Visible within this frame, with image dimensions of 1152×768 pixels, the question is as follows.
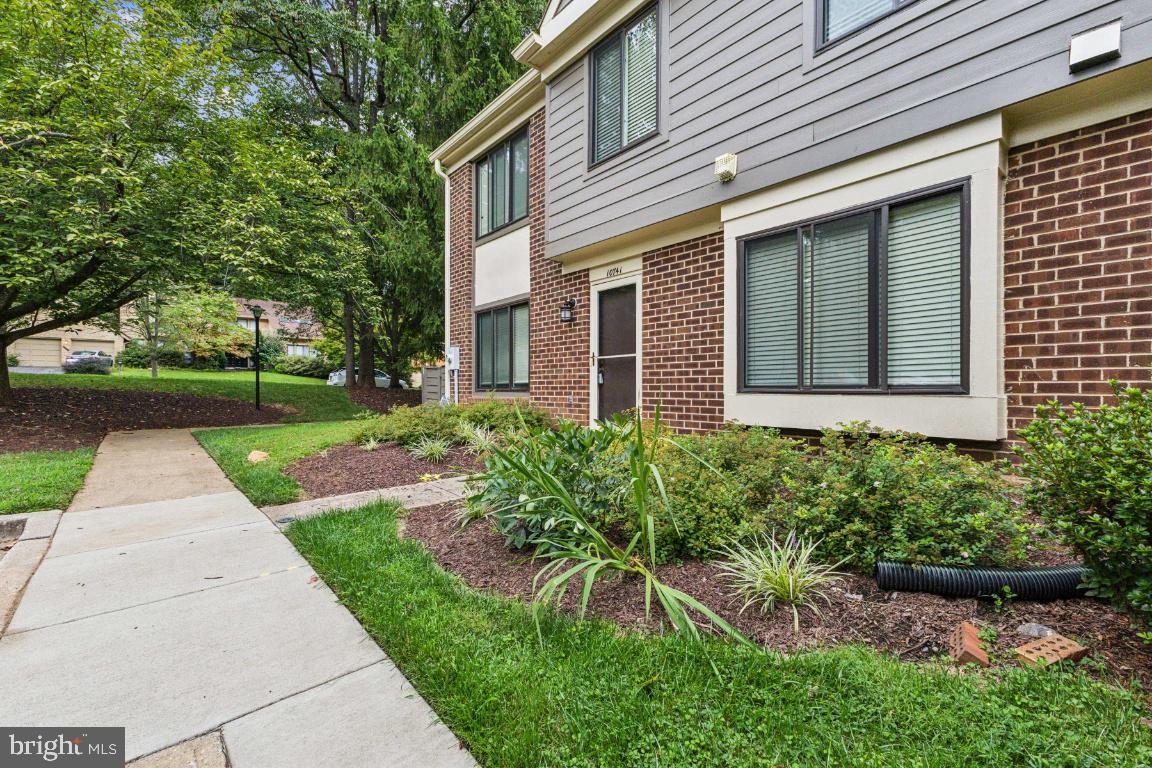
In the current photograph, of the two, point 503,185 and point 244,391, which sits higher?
point 503,185

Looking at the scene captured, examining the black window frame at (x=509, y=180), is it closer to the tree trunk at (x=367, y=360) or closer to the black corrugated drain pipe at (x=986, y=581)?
the black corrugated drain pipe at (x=986, y=581)

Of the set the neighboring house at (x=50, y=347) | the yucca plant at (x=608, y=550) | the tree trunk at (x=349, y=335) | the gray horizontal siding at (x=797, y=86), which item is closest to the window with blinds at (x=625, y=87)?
the gray horizontal siding at (x=797, y=86)

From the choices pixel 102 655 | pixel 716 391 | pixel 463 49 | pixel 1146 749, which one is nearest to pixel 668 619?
pixel 1146 749

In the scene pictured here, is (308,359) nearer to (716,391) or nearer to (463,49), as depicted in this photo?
(463,49)

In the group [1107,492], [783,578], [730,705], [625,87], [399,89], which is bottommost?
[730,705]

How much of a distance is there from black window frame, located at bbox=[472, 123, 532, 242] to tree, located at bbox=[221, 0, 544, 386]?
458cm

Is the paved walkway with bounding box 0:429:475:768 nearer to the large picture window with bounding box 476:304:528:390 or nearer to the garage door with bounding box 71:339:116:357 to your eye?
the large picture window with bounding box 476:304:528:390

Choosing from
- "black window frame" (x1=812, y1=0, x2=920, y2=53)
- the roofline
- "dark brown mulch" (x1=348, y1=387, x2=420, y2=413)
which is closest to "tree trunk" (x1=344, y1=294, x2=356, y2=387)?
"dark brown mulch" (x1=348, y1=387, x2=420, y2=413)

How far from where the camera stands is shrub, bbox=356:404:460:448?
6.73 m

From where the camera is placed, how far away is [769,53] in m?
4.50

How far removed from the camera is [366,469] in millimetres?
5660

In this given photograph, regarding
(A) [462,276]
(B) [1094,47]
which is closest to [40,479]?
(A) [462,276]

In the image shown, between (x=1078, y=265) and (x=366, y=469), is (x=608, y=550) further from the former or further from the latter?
(x=366, y=469)

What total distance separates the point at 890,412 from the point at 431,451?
473 cm
